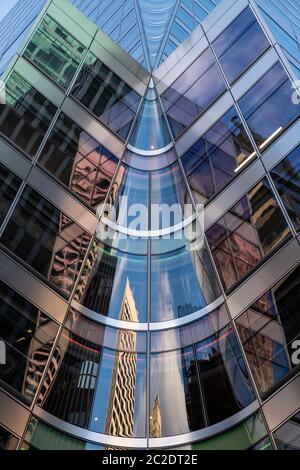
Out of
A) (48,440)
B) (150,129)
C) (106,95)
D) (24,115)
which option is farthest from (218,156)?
(48,440)

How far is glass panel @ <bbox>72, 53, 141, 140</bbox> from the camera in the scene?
20.8 meters

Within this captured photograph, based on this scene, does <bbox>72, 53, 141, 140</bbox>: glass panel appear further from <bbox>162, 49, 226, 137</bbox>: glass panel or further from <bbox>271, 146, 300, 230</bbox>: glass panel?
<bbox>271, 146, 300, 230</bbox>: glass panel

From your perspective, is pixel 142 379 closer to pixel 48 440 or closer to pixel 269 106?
pixel 48 440

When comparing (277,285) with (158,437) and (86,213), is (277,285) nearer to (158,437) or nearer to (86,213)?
(158,437)

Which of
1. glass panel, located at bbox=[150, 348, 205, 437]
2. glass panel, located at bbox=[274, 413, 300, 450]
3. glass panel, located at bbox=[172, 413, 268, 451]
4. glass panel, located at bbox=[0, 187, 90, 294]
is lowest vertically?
glass panel, located at bbox=[274, 413, 300, 450]

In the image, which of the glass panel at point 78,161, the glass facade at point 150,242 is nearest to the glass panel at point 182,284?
the glass facade at point 150,242

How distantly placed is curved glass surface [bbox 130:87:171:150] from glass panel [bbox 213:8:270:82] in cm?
376

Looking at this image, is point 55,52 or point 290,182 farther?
point 55,52

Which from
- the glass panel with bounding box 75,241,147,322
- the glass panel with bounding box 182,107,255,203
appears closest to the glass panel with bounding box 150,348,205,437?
the glass panel with bounding box 75,241,147,322

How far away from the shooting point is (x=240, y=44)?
2012cm

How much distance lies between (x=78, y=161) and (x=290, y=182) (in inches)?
287

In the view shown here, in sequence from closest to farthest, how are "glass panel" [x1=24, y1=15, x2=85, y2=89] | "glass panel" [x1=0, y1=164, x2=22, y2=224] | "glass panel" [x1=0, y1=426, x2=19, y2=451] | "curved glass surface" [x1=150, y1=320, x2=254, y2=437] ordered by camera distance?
"glass panel" [x1=0, y1=426, x2=19, y2=451] → "curved glass surface" [x1=150, y1=320, x2=254, y2=437] → "glass panel" [x1=0, y1=164, x2=22, y2=224] → "glass panel" [x1=24, y1=15, x2=85, y2=89]

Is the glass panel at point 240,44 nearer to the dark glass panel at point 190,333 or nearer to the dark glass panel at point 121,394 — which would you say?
the dark glass panel at point 190,333

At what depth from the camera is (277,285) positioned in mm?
15008
